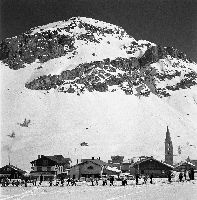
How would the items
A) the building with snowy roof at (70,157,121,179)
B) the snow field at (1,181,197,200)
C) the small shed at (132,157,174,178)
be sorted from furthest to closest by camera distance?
the building with snowy roof at (70,157,121,179) < the small shed at (132,157,174,178) < the snow field at (1,181,197,200)

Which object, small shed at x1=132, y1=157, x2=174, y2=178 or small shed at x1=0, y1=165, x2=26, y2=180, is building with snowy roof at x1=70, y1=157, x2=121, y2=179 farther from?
small shed at x1=0, y1=165, x2=26, y2=180

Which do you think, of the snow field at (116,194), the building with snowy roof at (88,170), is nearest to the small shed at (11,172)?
the building with snowy roof at (88,170)

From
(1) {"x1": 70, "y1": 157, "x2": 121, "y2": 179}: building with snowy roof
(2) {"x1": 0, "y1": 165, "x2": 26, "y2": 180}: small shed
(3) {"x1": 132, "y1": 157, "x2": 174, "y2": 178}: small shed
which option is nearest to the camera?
(2) {"x1": 0, "y1": 165, "x2": 26, "y2": 180}: small shed

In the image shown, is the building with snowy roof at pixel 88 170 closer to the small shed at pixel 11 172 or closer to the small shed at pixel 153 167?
the small shed at pixel 153 167

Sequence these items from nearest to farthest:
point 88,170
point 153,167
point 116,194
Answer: point 116,194 → point 153,167 → point 88,170

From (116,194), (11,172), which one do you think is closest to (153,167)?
(11,172)

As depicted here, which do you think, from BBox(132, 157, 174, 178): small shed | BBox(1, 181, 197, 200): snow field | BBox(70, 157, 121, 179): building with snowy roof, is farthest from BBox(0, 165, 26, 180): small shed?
BBox(1, 181, 197, 200): snow field

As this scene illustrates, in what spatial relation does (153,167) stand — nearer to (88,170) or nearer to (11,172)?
(88,170)

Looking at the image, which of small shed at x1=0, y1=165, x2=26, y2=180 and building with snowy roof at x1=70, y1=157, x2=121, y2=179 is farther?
building with snowy roof at x1=70, y1=157, x2=121, y2=179

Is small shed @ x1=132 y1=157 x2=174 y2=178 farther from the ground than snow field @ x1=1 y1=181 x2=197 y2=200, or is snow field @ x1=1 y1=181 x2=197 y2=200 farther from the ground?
small shed @ x1=132 y1=157 x2=174 y2=178
